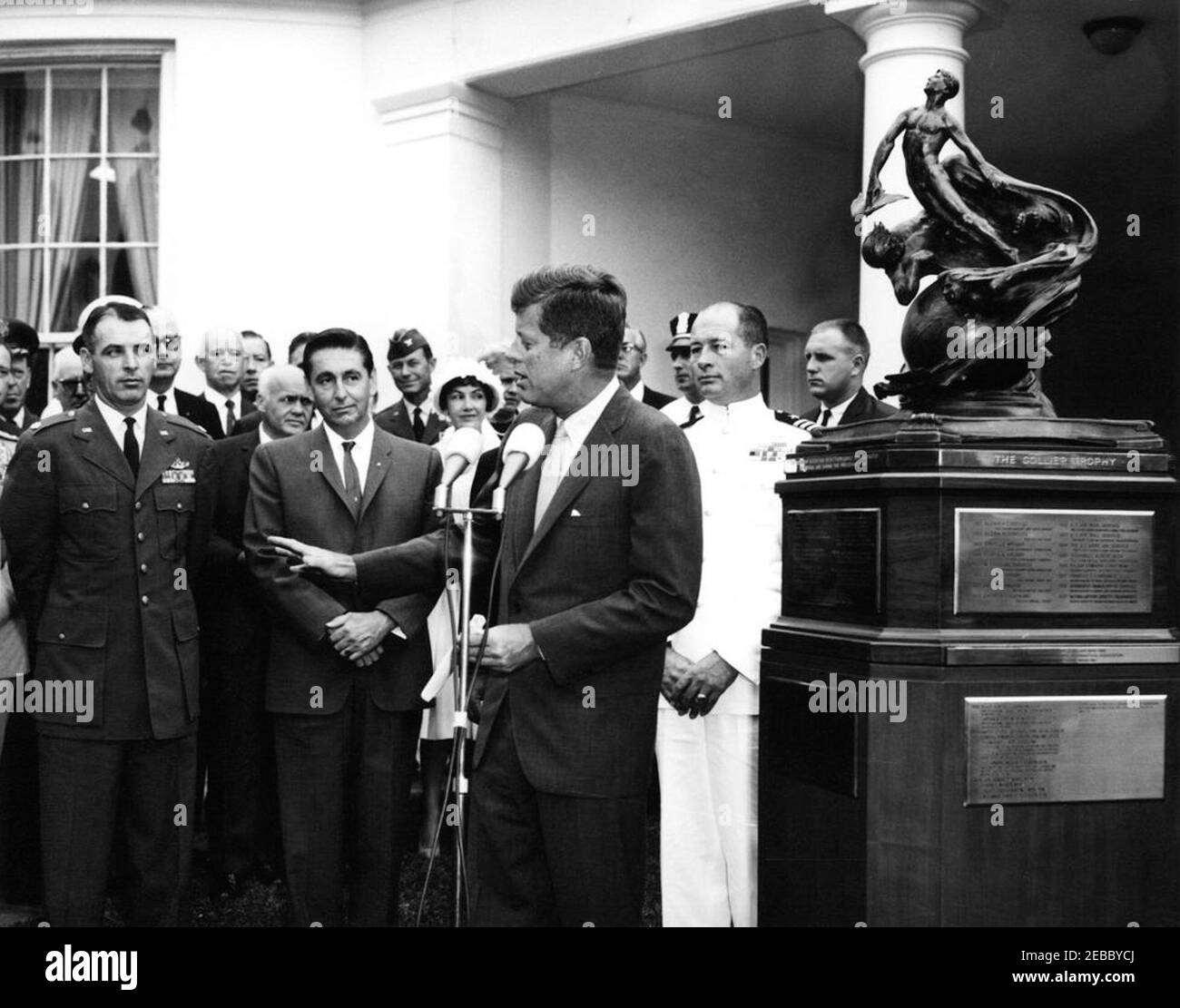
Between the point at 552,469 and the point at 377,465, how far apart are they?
4.06 feet

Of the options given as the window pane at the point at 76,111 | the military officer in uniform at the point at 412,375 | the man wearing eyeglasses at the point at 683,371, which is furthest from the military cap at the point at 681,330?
the window pane at the point at 76,111

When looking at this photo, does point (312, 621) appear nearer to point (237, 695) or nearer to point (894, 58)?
point (237, 695)

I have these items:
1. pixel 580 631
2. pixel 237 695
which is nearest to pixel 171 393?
pixel 237 695

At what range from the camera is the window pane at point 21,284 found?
9617 millimetres

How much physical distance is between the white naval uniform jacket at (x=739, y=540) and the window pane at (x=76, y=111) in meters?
6.18

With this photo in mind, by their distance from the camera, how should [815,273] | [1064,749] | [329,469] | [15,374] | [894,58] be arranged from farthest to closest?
1. [815,273]
2. [894,58]
3. [15,374]
4. [329,469]
5. [1064,749]

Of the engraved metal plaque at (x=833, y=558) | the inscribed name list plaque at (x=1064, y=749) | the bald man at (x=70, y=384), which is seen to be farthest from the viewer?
the bald man at (x=70, y=384)

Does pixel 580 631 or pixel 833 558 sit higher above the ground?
pixel 833 558

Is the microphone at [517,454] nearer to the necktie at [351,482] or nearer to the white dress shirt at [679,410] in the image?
the necktie at [351,482]

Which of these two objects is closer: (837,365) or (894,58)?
(837,365)

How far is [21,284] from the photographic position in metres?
9.66

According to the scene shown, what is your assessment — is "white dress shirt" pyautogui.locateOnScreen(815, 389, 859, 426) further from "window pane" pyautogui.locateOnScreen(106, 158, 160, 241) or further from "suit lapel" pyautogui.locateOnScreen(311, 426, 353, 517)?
"window pane" pyautogui.locateOnScreen(106, 158, 160, 241)

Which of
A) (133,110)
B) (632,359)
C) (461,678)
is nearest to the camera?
(461,678)

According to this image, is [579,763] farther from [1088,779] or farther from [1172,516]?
[1172,516]
